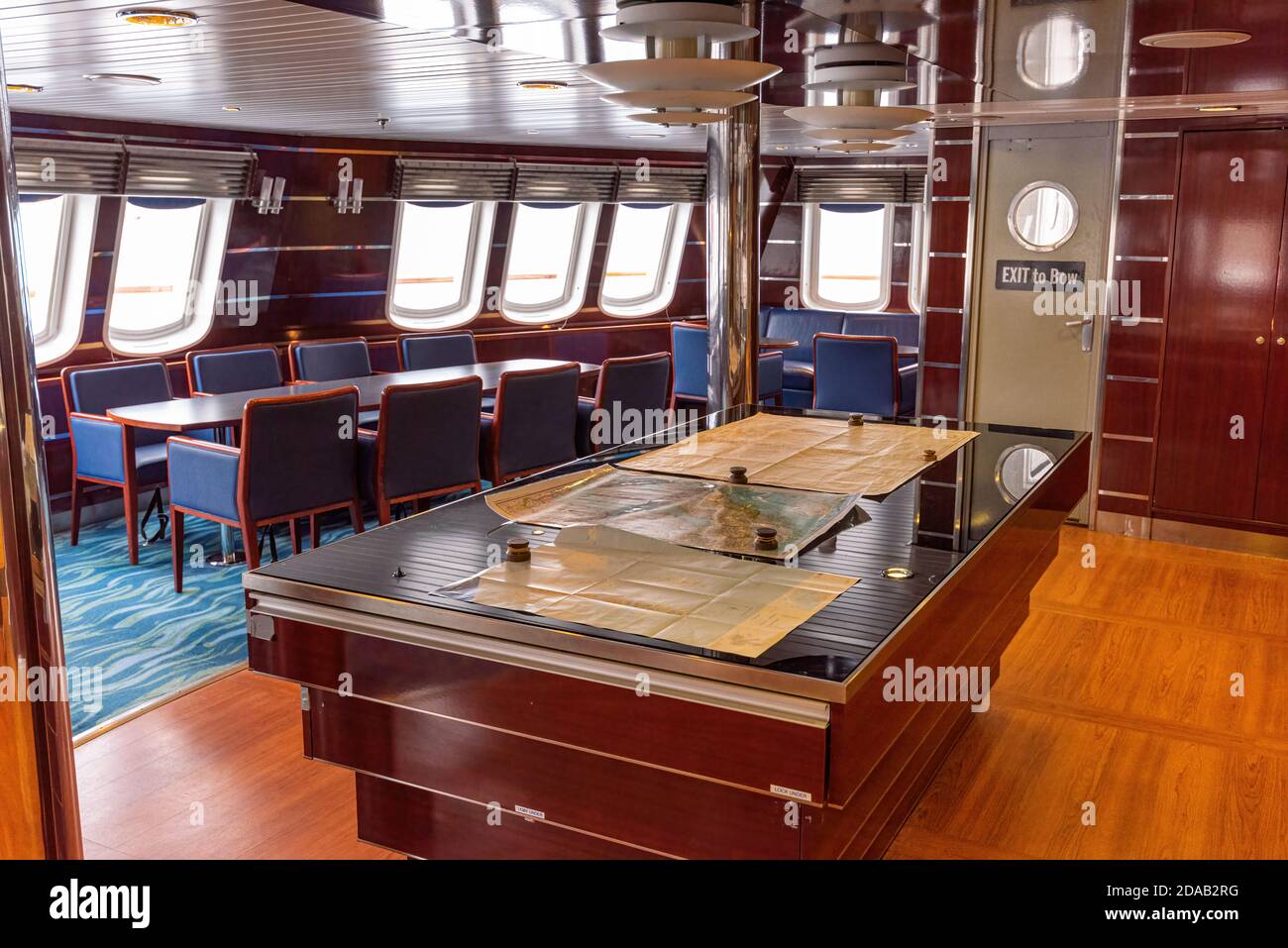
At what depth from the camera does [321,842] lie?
10.1 ft

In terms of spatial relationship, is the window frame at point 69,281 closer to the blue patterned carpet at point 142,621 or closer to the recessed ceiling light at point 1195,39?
the blue patterned carpet at point 142,621

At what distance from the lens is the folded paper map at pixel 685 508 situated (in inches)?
101

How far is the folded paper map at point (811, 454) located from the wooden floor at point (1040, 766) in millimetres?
1015

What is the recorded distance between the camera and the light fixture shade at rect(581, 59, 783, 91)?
2193mm

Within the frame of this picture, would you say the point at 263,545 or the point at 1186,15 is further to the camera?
the point at 263,545

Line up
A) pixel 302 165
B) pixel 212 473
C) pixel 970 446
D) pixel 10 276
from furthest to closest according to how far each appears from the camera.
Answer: pixel 302 165
pixel 212 473
pixel 970 446
pixel 10 276

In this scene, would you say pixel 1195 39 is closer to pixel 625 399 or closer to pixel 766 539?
pixel 766 539

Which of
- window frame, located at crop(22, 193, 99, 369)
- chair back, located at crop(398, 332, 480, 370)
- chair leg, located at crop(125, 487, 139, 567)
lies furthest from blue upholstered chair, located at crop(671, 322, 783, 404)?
chair leg, located at crop(125, 487, 139, 567)

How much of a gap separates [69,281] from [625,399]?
3.72 m

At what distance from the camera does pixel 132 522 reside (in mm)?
5828

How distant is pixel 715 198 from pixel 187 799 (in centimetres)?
311

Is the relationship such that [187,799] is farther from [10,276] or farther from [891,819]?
[10,276]
